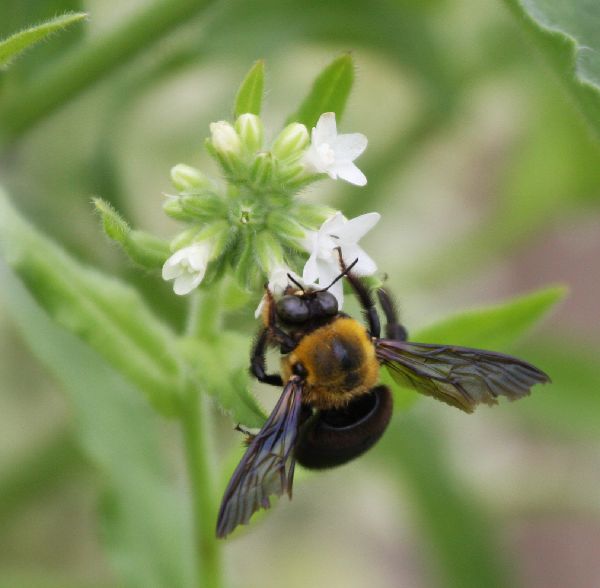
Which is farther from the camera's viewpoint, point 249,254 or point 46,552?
point 46,552

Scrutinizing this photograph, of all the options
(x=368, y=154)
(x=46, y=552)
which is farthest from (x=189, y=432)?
(x=46, y=552)

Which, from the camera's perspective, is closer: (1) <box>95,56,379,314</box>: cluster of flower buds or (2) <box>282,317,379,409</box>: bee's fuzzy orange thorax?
(1) <box>95,56,379,314</box>: cluster of flower buds

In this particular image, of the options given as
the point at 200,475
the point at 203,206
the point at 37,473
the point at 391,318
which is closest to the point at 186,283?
the point at 203,206

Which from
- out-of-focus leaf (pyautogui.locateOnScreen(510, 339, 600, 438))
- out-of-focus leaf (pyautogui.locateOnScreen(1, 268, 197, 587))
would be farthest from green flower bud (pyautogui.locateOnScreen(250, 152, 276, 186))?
out-of-focus leaf (pyautogui.locateOnScreen(510, 339, 600, 438))

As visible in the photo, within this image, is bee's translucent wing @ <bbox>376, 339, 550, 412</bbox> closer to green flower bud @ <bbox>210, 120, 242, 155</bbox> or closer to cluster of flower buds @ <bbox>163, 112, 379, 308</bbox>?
cluster of flower buds @ <bbox>163, 112, 379, 308</bbox>

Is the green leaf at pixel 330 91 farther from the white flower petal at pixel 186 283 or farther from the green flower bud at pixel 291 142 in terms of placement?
the white flower petal at pixel 186 283

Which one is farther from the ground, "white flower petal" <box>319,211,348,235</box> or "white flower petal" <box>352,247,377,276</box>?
"white flower petal" <box>319,211,348,235</box>

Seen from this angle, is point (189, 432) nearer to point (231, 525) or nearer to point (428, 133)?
point (231, 525)
